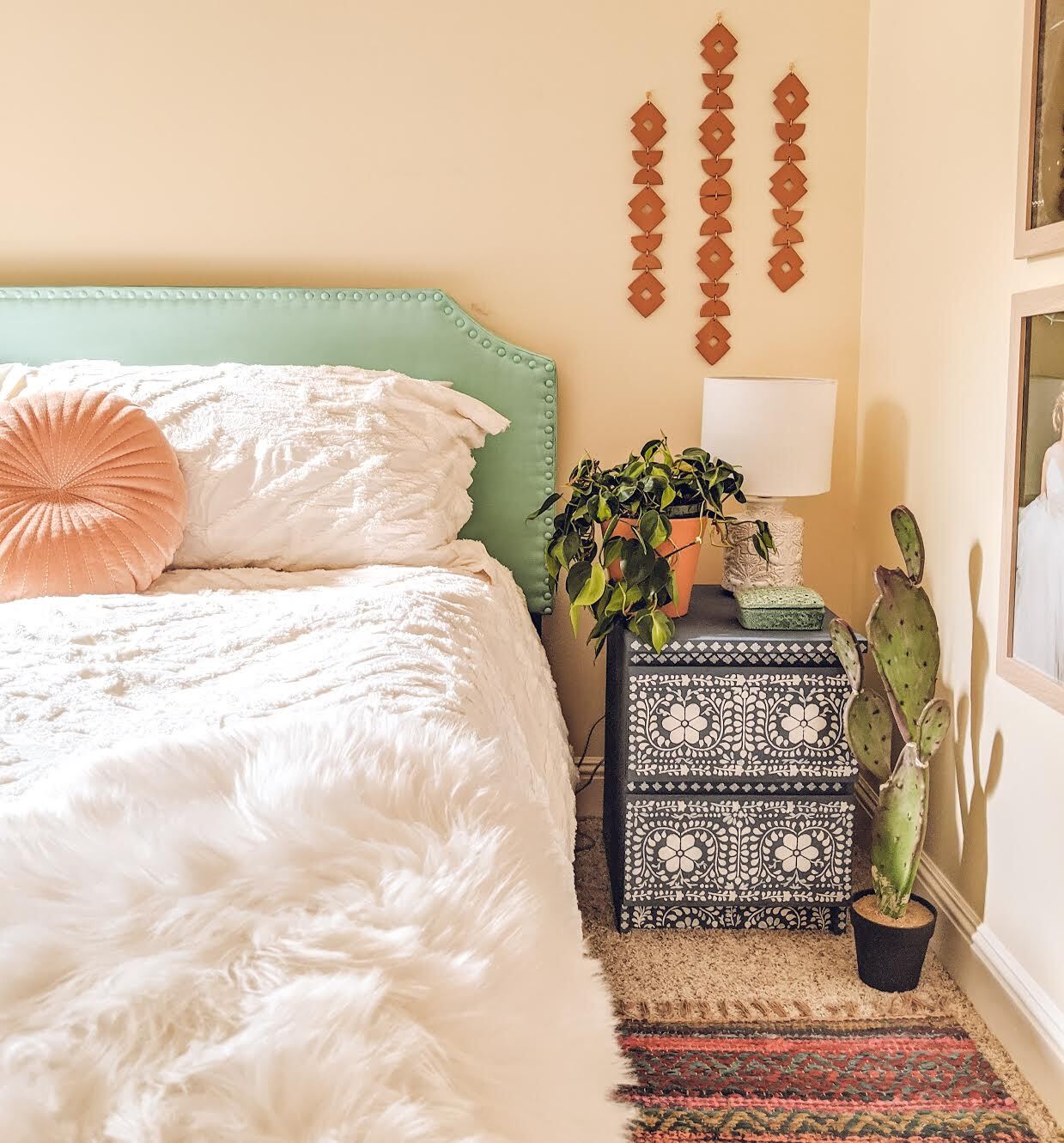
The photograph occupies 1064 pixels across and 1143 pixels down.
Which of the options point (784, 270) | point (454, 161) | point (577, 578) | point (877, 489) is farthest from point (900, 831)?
point (454, 161)

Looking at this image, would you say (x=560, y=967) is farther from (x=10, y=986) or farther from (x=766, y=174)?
(x=766, y=174)

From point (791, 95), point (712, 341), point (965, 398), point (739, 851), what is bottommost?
point (739, 851)

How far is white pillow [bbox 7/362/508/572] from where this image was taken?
6.75 ft

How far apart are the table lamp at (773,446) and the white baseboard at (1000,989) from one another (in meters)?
0.70

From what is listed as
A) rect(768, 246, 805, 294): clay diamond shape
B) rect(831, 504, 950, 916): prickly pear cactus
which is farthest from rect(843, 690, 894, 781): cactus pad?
rect(768, 246, 805, 294): clay diamond shape

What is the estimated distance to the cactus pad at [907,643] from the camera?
1804mm

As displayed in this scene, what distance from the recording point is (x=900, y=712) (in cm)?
182

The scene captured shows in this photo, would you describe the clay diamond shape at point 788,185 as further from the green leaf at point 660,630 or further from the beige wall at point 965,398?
the green leaf at point 660,630

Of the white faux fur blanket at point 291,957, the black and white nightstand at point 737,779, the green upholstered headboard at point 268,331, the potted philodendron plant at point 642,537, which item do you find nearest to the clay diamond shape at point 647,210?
the green upholstered headboard at point 268,331

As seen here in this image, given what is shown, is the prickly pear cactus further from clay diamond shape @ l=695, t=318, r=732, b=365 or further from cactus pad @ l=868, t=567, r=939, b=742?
clay diamond shape @ l=695, t=318, r=732, b=365

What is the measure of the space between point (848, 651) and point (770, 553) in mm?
393

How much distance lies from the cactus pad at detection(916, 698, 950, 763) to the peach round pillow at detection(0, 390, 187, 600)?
142cm

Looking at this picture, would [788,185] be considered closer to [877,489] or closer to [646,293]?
[646,293]

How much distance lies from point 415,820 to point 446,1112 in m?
0.30
